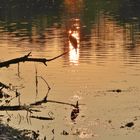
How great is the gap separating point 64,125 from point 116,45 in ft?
114

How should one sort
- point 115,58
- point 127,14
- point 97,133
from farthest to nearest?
point 127,14 < point 115,58 < point 97,133

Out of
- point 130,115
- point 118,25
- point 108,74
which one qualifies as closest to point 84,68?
point 108,74

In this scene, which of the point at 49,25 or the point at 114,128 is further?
the point at 49,25

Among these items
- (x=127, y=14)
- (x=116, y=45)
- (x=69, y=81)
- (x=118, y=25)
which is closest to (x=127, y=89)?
(x=69, y=81)

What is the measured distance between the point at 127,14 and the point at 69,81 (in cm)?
7038

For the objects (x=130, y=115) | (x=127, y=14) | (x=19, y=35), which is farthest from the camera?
(x=127, y=14)

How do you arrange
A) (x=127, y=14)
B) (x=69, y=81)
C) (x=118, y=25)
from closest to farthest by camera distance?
(x=69, y=81), (x=118, y=25), (x=127, y=14)

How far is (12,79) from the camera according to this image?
3825 cm

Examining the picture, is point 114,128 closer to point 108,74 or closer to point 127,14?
point 108,74

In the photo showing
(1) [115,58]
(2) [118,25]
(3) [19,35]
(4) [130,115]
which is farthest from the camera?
(2) [118,25]

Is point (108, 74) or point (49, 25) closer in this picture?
point (108, 74)

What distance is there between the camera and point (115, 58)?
48.2 metres

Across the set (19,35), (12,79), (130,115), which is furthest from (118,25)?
(130,115)

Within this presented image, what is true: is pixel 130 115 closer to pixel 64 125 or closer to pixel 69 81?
pixel 64 125
